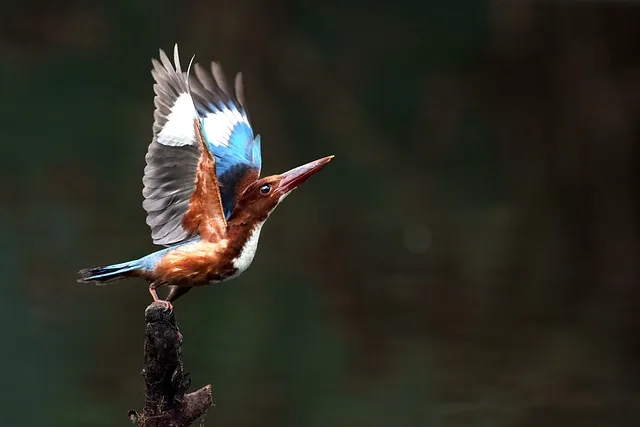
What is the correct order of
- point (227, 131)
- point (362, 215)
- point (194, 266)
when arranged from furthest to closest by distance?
point (362, 215) → point (227, 131) → point (194, 266)

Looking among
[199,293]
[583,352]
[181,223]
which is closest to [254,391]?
[199,293]

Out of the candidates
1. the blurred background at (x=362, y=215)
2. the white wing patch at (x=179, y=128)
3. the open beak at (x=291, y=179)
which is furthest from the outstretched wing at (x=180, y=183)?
the blurred background at (x=362, y=215)

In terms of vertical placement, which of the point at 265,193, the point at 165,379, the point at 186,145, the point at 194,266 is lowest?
the point at 165,379

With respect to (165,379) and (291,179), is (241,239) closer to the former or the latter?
(291,179)

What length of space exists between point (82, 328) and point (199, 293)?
18.4 inches

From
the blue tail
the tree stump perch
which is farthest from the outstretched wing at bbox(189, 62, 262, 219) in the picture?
the tree stump perch

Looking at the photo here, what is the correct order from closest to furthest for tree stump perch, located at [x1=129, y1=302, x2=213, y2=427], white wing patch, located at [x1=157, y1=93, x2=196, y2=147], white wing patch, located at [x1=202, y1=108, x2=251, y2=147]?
tree stump perch, located at [x1=129, y1=302, x2=213, y2=427] → white wing patch, located at [x1=157, y1=93, x2=196, y2=147] → white wing patch, located at [x1=202, y1=108, x2=251, y2=147]

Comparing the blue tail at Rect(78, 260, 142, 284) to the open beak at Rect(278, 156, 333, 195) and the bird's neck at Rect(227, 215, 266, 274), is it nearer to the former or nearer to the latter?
the bird's neck at Rect(227, 215, 266, 274)

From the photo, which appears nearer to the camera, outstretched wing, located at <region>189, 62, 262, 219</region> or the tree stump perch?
the tree stump perch

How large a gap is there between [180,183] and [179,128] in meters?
0.14

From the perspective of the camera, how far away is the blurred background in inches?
170

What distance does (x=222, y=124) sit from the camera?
2.58 meters

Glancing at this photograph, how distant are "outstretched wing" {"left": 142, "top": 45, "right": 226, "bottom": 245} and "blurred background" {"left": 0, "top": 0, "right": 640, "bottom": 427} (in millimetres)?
2049

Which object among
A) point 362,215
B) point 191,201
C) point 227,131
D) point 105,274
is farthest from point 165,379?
point 362,215
